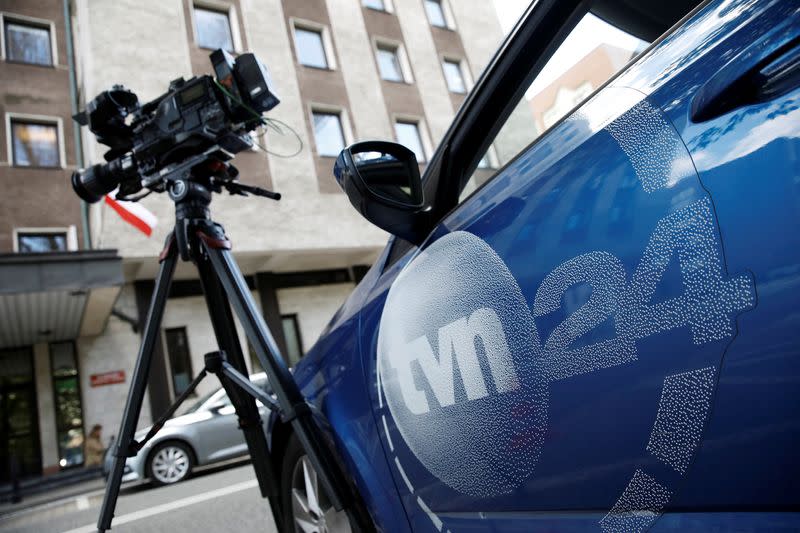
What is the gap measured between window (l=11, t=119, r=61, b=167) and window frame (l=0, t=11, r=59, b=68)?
169 cm

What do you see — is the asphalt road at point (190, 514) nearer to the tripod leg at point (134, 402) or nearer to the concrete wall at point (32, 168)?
the tripod leg at point (134, 402)

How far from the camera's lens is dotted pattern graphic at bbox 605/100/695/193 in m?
0.79

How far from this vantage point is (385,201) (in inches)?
50.1

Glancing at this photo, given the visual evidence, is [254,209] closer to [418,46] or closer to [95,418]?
[95,418]

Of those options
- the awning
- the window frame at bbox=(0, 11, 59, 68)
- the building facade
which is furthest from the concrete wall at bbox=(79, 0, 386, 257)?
the window frame at bbox=(0, 11, 59, 68)

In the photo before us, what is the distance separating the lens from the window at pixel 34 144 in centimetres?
1409

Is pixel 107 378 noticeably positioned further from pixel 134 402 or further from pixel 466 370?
pixel 466 370

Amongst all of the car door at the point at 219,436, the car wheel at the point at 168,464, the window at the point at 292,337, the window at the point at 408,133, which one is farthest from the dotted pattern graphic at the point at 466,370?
the window at the point at 408,133

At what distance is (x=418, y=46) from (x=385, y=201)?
16434 mm

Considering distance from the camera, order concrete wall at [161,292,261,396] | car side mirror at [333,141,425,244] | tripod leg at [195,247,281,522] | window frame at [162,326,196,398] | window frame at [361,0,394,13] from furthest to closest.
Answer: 1. window frame at [361,0,394,13]
2. concrete wall at [161,292,261,396]
3. window frame at [162,326,196,398]
4. tripod leg at [195,247,281,522]
5. car side mirror at [333,141,425,244]

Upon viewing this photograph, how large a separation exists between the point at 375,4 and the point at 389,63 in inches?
78.4

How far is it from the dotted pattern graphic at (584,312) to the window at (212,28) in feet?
48.5

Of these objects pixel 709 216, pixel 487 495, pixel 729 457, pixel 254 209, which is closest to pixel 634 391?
pixel 729 457

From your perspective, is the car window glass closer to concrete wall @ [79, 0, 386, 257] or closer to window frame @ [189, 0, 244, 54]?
concrete wall @ [79, 0, 386, 257]
